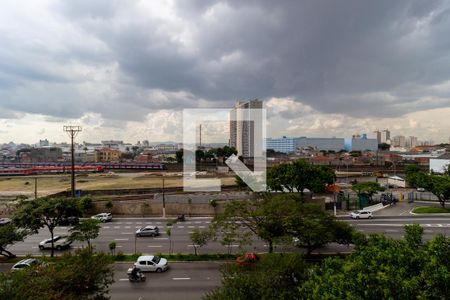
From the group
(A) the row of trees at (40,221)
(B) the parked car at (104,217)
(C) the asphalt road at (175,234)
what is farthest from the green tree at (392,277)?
(B) the parked car at (104,217)

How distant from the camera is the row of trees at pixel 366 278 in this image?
6.14m

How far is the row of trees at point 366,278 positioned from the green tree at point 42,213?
12606mm

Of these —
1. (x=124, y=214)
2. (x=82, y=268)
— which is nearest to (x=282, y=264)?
(x=82, y=268)

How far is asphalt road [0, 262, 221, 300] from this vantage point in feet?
41.2

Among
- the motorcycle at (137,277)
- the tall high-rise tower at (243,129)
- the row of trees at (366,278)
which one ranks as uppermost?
the tall high-rise tower at (243,129)

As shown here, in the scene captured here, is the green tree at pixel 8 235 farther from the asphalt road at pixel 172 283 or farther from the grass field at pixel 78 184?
the grass field at pixel 78 184

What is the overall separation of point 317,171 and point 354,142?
17304cm

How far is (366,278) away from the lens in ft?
20.9

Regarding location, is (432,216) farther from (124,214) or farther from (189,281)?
(124,214)

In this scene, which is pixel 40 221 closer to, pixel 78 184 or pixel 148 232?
pixel 148 232

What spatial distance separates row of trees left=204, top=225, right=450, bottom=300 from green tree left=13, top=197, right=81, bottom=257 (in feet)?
41.4

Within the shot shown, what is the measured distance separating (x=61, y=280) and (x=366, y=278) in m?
9.09

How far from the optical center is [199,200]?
1212 inches

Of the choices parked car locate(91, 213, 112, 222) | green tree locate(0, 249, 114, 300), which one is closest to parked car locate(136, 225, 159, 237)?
parked car locate(91, 213, 112, 222)
